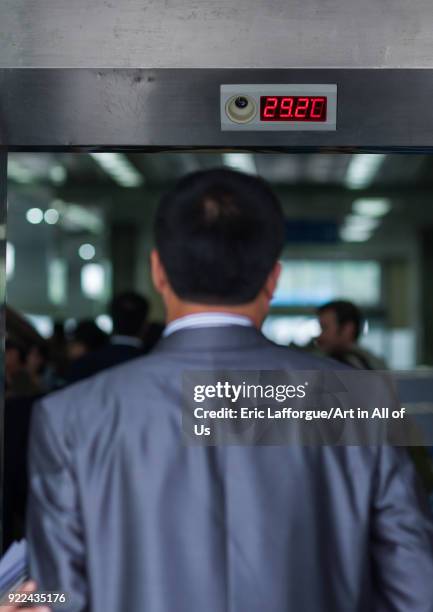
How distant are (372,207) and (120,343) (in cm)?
1410

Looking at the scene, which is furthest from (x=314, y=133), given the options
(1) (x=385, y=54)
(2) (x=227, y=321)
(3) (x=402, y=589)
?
(3) (x=402, y=589)

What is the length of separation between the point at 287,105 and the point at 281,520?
142 cm

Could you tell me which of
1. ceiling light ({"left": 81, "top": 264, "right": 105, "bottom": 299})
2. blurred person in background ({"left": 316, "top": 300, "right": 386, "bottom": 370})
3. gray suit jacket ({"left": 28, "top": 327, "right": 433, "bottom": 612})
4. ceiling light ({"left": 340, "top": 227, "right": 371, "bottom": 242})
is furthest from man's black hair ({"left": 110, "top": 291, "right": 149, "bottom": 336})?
ceiling light ({"left": 340, "top": 227, "right": 371, "bottom": 242})

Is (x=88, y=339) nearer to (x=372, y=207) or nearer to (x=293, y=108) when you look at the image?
(x=293, y=108)

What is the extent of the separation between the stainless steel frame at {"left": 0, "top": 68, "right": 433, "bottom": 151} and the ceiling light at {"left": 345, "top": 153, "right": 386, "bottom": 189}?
11849mm

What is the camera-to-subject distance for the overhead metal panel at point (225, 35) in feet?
9.57

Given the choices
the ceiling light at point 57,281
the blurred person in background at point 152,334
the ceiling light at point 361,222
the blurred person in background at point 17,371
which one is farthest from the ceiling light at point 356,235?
the blurred person in background at point 17,371

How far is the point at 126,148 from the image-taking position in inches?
116

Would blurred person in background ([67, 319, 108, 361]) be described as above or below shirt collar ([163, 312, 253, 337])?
below

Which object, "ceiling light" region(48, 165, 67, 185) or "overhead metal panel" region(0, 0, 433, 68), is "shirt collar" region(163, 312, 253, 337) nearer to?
"overhead metal panel" region(0, 0, 433, 68)

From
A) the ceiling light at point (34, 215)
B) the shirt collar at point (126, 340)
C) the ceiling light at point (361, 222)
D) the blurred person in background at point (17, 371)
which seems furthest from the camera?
the ceiling light at point (361, 222)

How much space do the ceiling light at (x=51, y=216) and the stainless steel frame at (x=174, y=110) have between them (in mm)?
14059

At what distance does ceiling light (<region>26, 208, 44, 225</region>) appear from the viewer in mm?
16078

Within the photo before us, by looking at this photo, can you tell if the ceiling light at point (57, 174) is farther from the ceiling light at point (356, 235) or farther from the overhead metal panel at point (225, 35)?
the overhead metal panel at point (225, 35)
